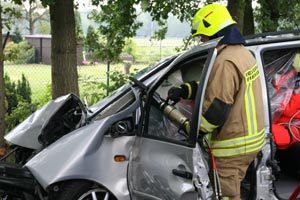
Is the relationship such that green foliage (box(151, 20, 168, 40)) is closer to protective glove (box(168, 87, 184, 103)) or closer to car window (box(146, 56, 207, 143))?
car window (box(146, 56, 207, 143))

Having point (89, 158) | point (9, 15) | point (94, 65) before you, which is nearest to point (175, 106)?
point (89, 158)

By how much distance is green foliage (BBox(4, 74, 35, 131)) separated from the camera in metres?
9.23

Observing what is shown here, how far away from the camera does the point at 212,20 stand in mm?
3242

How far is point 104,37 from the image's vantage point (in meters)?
10.5

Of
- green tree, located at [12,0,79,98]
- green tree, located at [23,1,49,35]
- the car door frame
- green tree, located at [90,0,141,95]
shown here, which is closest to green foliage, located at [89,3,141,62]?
green tree, located at [90,0,141,95]

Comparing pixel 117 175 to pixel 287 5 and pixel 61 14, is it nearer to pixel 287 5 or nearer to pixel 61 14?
pixel 61 14

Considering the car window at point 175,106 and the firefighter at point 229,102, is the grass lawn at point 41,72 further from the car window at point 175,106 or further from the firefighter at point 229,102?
the firefighter at point 229,102

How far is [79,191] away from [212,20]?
1609 millimetres

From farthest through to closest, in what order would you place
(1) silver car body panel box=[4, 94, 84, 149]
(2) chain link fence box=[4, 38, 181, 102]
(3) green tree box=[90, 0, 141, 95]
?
(2) chain link fence box=[4, 38, 181, 102], (3) green tree box=[90, 0, 141, 95], (1) silver car body panel box=[4, 94, 84, 149]

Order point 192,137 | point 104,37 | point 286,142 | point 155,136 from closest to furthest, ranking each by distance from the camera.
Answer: point 192,137 → point 155,136 → point 286,142 → point 104,37

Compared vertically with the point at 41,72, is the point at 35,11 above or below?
above

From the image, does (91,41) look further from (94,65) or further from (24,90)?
(24,90)

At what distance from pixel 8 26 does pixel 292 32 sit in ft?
14.9

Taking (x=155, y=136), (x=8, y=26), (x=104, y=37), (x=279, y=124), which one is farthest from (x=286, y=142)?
(x=104, y=37)
